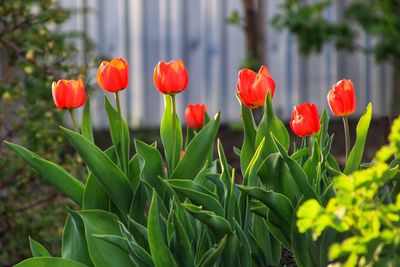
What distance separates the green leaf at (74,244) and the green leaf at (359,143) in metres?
0.73

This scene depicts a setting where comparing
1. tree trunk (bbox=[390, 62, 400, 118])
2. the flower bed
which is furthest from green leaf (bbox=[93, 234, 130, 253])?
tree trunk (bbox=[390, 62, 400, 118])

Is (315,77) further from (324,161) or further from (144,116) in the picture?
(324,161)

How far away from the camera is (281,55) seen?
938 cm

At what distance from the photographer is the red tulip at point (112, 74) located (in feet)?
8.07

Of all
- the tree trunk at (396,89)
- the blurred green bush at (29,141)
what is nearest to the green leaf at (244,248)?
the blurred green bush at (29,141)

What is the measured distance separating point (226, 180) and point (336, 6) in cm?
742

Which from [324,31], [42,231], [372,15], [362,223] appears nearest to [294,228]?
[362,223]

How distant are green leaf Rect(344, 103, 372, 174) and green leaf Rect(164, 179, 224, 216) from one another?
1.30 ft

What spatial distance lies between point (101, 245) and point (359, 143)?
0.73 meters

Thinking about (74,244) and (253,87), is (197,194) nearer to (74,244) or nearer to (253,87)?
(253,87)

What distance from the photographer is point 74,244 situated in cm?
261

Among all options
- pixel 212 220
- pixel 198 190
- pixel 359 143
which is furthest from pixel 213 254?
pixel 359 143

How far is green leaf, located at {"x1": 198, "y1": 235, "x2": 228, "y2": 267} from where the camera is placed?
2.28 m

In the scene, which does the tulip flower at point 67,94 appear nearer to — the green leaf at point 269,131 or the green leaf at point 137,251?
the green leaf at point 137,251
